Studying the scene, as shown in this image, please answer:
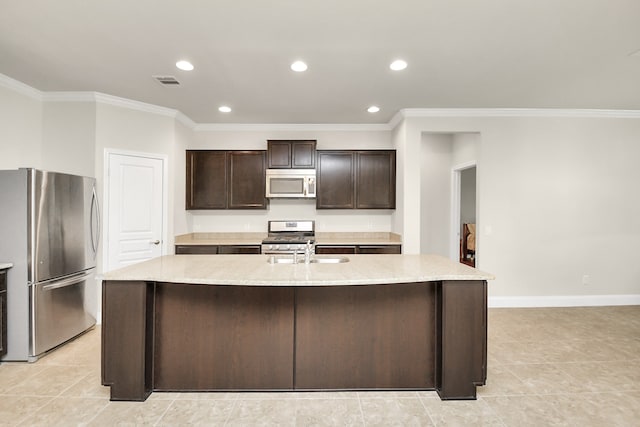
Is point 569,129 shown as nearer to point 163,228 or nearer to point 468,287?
point 468,287

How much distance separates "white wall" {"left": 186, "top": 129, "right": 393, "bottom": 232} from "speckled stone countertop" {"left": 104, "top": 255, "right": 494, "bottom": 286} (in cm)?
252

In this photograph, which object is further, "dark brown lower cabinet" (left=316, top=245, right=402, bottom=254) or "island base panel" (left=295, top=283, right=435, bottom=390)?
"dark brown lower cabinet" (left=316, top=245, right=402, bottom=254)

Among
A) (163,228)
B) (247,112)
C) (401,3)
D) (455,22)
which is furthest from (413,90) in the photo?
A: (163,228)

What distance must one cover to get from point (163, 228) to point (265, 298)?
2.65 meters

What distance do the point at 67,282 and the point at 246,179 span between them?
254 centimetres

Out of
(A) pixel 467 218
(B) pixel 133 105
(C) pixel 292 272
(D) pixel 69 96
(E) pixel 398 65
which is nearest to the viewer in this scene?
(C) pixel 292 272

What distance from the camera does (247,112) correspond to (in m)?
4.61

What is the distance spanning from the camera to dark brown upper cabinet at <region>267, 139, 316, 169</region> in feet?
16.3

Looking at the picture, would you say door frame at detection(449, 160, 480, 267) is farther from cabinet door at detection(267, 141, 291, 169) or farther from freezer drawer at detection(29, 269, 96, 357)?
freezer drawer at detection(29, 269, 96, 357)

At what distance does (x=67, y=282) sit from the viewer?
3283 millimetres

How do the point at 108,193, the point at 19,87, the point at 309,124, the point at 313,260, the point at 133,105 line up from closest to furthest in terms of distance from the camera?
the point at 313,260
the point at 19,87
the point at 108,193
the point at 133,105
the point at 309,124

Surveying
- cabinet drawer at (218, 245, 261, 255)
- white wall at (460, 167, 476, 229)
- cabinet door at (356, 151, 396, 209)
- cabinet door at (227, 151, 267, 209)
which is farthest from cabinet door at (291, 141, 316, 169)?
white wall at (460, 167, 476, 229)

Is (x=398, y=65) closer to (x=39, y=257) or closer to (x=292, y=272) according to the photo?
(x=292, y=272)

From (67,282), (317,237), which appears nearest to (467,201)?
(317,237)
